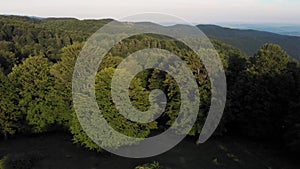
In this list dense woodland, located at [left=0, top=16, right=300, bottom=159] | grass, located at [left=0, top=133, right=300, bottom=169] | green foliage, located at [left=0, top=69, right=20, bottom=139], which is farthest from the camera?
green foliage, located at [left=0, top=69, right=20, bottom=139]

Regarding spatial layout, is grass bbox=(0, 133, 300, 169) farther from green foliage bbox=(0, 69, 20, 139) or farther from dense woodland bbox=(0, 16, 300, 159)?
green foliage bbox=(0, 69, 20, 139)

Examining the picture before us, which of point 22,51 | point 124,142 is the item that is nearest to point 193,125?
point 124,142

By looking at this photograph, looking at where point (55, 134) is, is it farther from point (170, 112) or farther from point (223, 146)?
point (223, 146)

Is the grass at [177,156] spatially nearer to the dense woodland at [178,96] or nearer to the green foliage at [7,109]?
the dense woodland at [178,96]

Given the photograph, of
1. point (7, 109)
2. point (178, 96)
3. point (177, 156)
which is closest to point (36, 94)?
point (7, 109)

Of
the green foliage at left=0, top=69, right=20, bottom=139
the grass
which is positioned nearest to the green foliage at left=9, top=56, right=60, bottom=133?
the green foliage at left=0, top=69, right=20, bottom=139

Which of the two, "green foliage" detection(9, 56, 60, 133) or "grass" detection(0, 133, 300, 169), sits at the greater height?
"green foliage" detection(9, 56, 60, 133)

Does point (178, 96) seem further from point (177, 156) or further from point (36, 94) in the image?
point (36, 94)

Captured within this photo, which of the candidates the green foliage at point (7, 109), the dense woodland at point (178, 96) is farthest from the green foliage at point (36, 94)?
the green foliage at point (7, 109)
